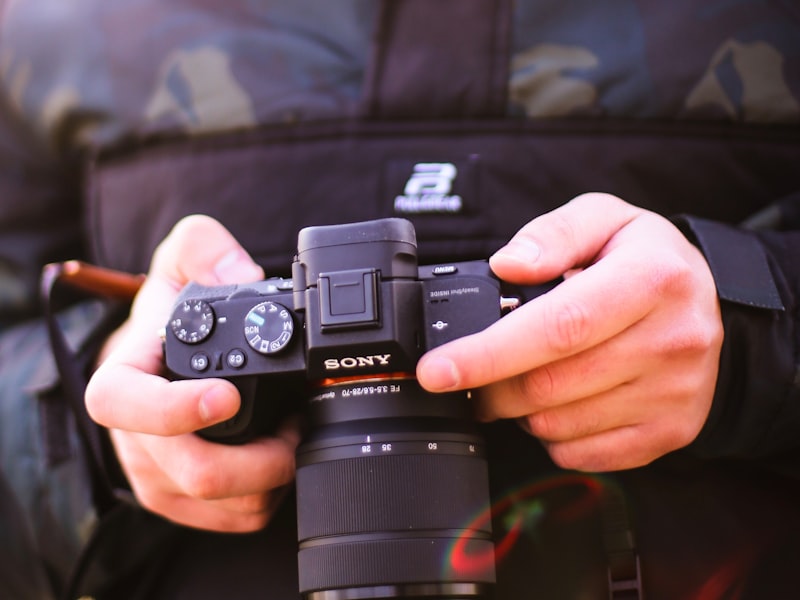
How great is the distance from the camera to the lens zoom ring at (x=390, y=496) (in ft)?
2.18

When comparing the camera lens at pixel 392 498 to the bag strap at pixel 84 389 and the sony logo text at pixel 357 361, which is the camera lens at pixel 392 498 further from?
the bag strap at pixel 84 389

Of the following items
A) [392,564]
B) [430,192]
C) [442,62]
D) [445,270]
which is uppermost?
[442,62]

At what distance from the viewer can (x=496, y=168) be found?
3.15 feet

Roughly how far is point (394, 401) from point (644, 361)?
0.73 feet

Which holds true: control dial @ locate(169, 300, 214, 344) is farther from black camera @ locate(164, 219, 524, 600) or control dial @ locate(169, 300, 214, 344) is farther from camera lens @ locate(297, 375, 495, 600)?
camera lens @ locate(297, 375, 495, 600)

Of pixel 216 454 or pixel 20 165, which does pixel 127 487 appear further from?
pixel 20 165

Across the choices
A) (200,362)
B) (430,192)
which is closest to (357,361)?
(200,362)

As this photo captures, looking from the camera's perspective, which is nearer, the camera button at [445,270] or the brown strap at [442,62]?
the camera button at [445,270]

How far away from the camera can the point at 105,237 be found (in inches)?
44.2

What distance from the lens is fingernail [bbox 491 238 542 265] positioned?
667mm

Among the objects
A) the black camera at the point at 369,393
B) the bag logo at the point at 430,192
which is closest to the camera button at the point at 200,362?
the black camera at the point at 369,393

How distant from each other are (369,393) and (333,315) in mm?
92

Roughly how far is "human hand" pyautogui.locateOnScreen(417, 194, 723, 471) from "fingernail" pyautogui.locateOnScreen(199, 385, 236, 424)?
178 mm

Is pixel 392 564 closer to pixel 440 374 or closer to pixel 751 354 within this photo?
pixel 440 374
